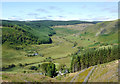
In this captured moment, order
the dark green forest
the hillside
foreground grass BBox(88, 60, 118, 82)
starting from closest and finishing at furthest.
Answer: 1. the hillside
2. foreground grass BBox(88, 60, 118, 82)
3. the dark green forest

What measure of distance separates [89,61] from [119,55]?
931 inches

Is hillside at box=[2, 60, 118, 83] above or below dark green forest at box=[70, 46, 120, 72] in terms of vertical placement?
above

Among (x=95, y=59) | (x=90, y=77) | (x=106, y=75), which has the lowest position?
(x=95, y=59)

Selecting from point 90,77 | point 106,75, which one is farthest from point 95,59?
point 106,75

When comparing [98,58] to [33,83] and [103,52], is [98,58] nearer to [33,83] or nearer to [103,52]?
[103,52]

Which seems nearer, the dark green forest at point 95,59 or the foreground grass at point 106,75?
the foreground grass at point 106,75

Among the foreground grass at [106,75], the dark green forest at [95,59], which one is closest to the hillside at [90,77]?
the foreground grass at [106,75]

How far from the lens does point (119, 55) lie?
278 ft

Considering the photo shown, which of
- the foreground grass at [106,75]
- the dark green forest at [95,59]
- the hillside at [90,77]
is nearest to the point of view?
the hillside at [90,77]

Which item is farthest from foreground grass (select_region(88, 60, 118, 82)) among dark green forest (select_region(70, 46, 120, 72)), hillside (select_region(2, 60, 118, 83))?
dark green forest (select_region(70, 46, 120, 72))

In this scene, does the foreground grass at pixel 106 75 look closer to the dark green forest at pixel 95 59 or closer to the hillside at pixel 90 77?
the hillside at pixel 90 77

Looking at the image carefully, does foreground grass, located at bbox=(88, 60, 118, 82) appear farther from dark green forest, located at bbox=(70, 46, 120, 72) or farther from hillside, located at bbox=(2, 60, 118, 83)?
dark green forest, located at bbox=(70, 46, 120, 72)

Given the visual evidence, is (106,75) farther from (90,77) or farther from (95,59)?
(95,59)

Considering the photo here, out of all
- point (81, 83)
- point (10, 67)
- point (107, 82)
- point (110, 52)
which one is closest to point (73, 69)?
point (110, 52)
